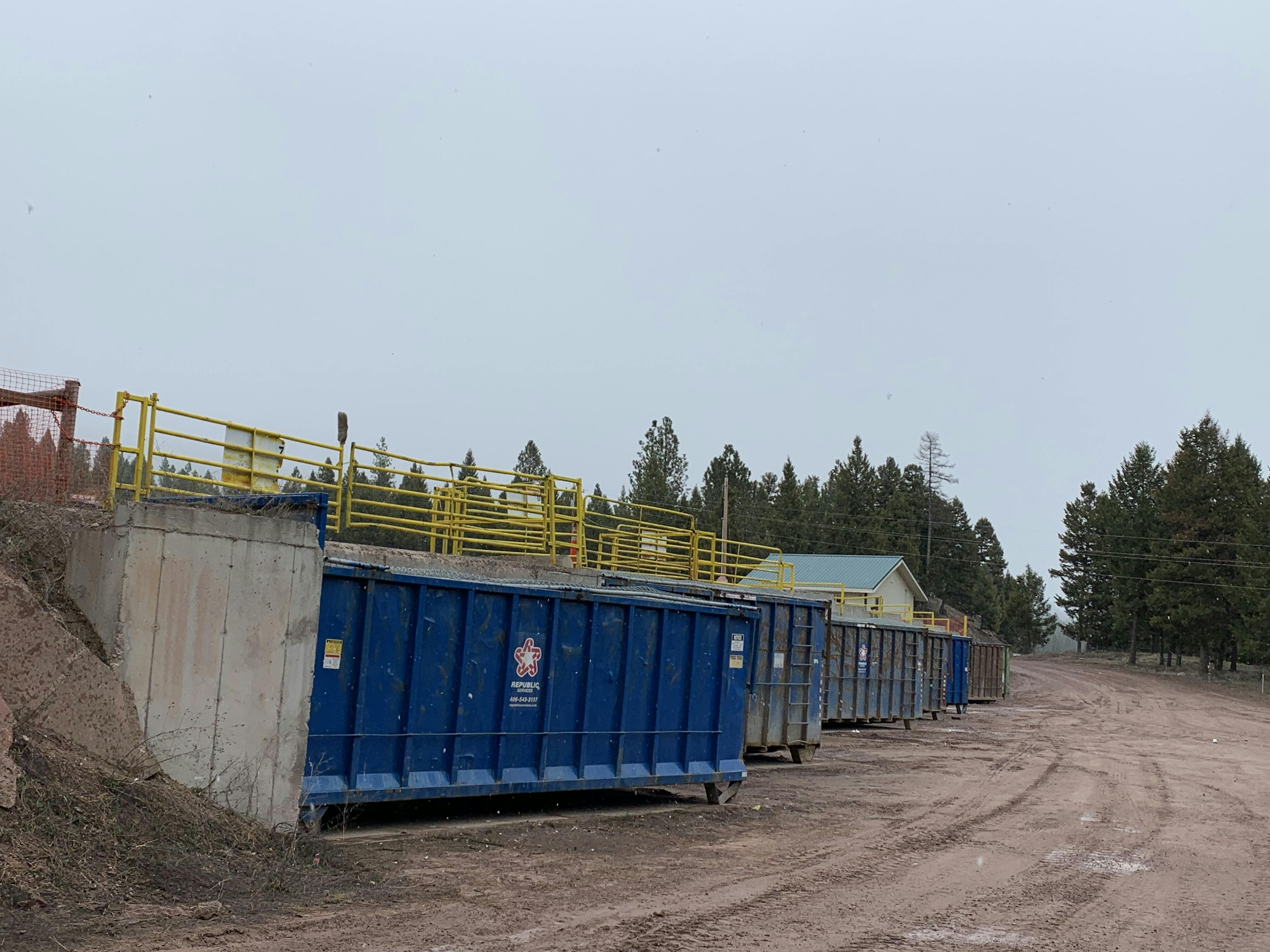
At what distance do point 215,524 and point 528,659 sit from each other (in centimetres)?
364

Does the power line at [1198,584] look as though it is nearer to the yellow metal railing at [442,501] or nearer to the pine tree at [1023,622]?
the pine tree at [1023,622]

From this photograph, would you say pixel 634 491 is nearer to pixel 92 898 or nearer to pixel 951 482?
pixel 951 482

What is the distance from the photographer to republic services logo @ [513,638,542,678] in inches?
450

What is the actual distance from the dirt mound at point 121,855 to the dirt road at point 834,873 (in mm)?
452

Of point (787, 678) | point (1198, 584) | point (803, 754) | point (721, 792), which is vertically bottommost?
point (803, 754)

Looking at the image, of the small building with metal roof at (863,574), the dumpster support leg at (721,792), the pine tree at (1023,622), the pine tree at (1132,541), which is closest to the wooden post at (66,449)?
the dumpster support leg at (721,792)

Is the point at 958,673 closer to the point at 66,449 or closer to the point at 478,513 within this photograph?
the point at 478,513

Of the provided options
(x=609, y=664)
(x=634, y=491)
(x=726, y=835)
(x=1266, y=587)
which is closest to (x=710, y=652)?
(x=609, y=664)

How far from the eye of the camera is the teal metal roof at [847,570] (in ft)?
191

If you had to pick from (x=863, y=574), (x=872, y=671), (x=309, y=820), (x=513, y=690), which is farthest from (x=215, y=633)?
(x=863, y=574)

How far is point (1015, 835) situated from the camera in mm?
11945

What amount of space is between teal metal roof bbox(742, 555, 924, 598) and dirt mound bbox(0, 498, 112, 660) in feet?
156

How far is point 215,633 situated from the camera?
29.9 ft

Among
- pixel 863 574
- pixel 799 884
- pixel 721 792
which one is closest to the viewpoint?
pixel 799 884
